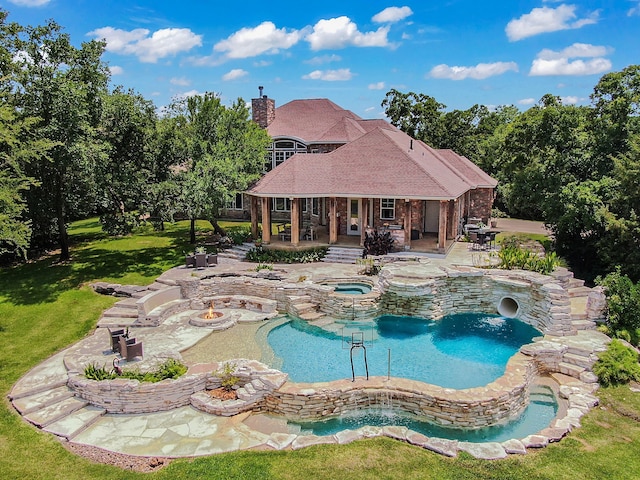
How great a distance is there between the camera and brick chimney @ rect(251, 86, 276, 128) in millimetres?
33562

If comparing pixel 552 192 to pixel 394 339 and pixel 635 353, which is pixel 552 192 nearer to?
pixel 635 353

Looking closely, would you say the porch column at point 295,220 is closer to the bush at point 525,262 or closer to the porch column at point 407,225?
the porch column at point 407,225

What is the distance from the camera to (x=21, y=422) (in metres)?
11.0

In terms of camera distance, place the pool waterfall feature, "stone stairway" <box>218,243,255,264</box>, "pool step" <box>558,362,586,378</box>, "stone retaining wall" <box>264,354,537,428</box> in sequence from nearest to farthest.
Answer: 1. "stone retaining wall" <box>264,354,537,428</box>
2. the pool waterfall feature
3. "pool step" <box>558,362,586,378</box>
4. "stone stairway" <box>218,243,255,264</box>

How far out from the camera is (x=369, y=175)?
2453cm

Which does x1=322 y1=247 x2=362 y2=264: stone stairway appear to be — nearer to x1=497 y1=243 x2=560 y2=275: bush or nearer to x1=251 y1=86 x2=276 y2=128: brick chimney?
x1=497 y1=243 x2=560 y2=275: bush

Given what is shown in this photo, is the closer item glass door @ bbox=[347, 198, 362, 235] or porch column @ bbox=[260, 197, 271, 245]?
porch column @ bbox=[260, 197, 271, 245]

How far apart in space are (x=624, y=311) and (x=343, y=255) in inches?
487

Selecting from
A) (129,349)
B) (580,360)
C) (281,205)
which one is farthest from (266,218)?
(580,360)

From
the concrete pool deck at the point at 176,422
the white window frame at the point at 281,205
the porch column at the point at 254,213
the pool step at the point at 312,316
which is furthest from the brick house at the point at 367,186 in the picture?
the concrete pool deck at the point at 176,422

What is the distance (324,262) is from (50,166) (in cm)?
1358

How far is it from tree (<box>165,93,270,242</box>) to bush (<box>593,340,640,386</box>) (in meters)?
17.0

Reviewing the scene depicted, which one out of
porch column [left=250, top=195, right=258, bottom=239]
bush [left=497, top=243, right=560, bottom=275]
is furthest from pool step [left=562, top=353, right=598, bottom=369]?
porch column [left=250, top=195, right=258, bottom=239]

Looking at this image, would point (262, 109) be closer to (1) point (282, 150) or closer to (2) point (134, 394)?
(1) point (282, 150)
